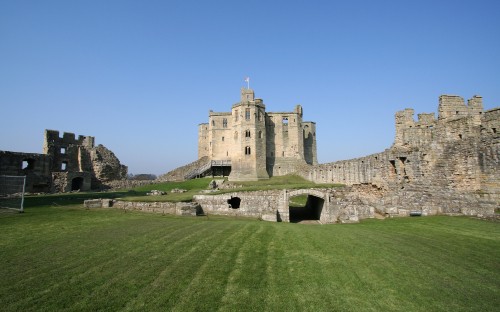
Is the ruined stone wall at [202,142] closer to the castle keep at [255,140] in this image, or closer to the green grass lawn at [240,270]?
the castle keep at [255,140]

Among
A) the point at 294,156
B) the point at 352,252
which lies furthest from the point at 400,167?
the point at 294,156

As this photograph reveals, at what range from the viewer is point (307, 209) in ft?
106

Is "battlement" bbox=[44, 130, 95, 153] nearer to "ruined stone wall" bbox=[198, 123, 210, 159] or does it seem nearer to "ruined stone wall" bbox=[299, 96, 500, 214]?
"ruined stone wall" bbox=[198, 123, 210, 159]

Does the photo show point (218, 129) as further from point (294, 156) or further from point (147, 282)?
point (147, 282)

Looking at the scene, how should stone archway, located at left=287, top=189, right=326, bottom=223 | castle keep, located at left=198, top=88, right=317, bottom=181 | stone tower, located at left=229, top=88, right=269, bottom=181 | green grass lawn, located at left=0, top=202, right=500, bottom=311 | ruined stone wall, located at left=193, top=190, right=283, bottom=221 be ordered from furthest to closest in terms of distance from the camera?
castle keep, located at left=198, top=88, right=317, bottom=181 < stone tower, located at left=229, top=88, right=269, bottom=181 < stone archway, located at left=287, top=189, right=326, bottom=223 < ruined stone wall, located at left=193, top=190, right=283, bottom=221 < green grass lawn, located at left=0, top=202, right=500, bottom=311

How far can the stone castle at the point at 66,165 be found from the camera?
36375mm

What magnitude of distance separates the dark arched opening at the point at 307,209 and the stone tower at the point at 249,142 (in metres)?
16.3

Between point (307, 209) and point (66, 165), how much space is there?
35008 millimetres

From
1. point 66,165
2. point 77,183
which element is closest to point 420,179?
point 77,183

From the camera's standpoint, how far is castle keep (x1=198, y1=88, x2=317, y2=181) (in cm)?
5259

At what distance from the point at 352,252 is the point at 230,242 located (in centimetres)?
397

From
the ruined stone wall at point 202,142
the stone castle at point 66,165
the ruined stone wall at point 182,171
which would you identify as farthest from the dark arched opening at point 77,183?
the ruined stone wall at point 202,142

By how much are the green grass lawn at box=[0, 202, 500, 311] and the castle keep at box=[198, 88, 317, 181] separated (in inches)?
1583

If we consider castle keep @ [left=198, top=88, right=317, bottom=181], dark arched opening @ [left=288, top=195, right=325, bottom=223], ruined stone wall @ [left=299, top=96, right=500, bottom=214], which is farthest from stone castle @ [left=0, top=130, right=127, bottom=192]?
ruined stone wall @ [left=299, top=96, right=500, bottom=214]
